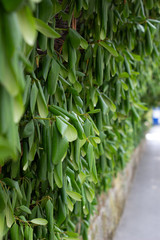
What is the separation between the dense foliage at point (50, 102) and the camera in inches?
20.6

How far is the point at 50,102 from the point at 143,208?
344 cm

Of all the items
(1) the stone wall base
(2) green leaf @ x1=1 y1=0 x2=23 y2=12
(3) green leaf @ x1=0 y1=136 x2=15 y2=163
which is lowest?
(1) the stone wall base

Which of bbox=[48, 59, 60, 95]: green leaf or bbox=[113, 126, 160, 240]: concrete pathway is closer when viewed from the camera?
bbox=[48, 59, 60, 95]: green leaf

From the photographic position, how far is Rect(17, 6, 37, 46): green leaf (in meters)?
0.52

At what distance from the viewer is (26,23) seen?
0.53m

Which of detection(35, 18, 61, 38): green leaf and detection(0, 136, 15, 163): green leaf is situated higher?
detection(35, 18, 61, 38): green leaf

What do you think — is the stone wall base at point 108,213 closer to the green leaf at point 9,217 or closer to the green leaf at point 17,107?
the green leaf at point 9,217

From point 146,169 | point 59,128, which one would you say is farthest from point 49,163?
point 146,169

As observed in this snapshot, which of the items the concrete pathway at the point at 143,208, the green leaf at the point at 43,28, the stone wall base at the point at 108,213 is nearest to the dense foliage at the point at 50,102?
the green leaf at the point at 43,28

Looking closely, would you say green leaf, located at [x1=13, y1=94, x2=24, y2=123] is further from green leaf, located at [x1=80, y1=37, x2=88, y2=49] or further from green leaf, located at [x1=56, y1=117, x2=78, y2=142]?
green leaf, located at [x1=80, y1=37, x2=88, y2=49]

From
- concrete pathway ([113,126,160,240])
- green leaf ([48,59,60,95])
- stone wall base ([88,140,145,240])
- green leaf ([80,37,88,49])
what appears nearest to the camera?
green leaf ([48,59,60,95])

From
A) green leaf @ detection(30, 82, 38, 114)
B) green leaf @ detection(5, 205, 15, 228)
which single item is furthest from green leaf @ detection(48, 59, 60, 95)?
green leaf @ detection(5, 205, 15, 228)

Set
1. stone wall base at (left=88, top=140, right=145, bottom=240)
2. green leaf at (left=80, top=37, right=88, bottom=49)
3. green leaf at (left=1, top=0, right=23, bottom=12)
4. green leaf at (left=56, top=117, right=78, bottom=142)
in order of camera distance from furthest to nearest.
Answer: stone wall base at (left=88, top=140, right=145, bottom=240), green leaf at (left=80, top=37, right=88, bottom=49), green leaf at (left=56, top=117, right=78, bottom=142), green leaf at (left=1, top=0, right=23, bottom=12)

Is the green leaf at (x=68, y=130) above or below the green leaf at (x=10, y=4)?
below
